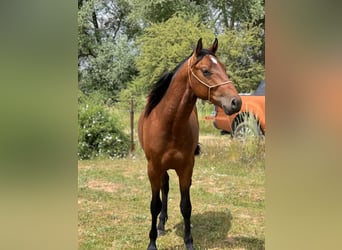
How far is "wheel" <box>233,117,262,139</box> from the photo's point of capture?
6.55 meters

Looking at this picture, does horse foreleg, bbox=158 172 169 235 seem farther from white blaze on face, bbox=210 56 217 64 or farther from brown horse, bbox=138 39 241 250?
white blaze on face, bbox=210 56 217 64

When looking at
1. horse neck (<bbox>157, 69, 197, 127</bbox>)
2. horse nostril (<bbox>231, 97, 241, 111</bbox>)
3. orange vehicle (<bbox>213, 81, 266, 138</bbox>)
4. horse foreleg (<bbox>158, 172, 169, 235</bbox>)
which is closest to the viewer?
horse nostril (<bbox>231, 97, 241, 111</bbox>)

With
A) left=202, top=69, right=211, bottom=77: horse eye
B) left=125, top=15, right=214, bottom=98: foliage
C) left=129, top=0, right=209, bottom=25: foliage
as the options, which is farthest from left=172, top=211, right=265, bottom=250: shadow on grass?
left=129, top=0, right=209, bottom=25: foliage

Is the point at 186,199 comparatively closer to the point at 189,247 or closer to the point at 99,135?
the point at 189,247

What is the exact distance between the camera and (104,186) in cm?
550

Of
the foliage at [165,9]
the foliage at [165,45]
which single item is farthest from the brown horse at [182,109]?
the foliage at [165,9]

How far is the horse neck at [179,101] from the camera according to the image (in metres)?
2.72

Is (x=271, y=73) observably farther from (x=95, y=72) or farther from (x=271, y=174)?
(x=95, y=72)

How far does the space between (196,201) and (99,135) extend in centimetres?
317

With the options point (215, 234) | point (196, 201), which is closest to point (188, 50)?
point (196, 201)

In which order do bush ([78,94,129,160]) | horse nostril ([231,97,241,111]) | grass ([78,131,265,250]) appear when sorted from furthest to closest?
bush ([78,94,129,160]), grass ([78,131,265,250]), horse nostril ([231,97,241,111])

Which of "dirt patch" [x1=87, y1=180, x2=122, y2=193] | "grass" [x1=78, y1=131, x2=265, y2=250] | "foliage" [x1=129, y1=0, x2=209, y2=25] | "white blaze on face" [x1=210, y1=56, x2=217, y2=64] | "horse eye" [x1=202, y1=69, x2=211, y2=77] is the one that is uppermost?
"foliage" [x1=129, y1=0, x2=209, y2=25]

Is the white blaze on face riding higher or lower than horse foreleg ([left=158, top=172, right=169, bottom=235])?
higher
